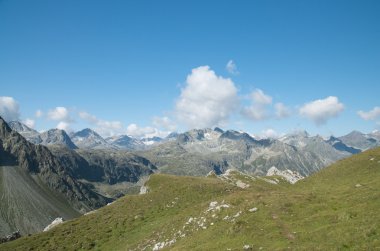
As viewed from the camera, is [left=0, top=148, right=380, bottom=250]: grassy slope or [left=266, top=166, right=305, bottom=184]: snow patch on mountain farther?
[left=266, top=166, right=305, bottom=184]: snow patch on mountain

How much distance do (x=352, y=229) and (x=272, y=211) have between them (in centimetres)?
1239

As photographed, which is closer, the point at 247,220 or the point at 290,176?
the point at 247,220

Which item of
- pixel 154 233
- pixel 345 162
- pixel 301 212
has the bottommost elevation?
pixel 154 233

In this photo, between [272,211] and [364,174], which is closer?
[272,211]

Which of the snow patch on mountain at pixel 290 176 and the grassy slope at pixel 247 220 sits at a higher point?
the snow patch on mountain at pixel 290 176

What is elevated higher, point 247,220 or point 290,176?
point 290,176

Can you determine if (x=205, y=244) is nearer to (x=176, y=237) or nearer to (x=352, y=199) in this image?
(x=176, y=237)

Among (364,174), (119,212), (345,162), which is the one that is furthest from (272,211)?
(345,162)

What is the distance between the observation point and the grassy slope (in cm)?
3159

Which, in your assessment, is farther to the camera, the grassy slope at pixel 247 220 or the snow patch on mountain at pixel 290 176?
the snow patch on mountain at pixel 290 176

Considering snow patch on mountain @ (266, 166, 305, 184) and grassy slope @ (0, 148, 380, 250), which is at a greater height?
snow patch on mountain @ (266, 166, 305, 184)

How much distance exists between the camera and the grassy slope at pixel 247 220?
1244 inches

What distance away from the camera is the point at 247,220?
40.1 metres

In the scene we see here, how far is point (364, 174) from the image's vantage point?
199 ft
